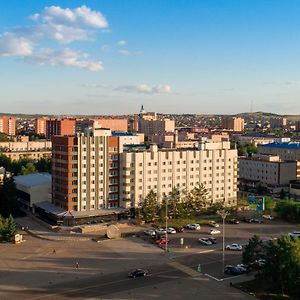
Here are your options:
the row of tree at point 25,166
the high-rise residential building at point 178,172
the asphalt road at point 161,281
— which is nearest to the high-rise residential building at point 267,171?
the high-rise residential building at point 178,172

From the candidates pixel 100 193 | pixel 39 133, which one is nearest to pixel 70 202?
pixel 100 193

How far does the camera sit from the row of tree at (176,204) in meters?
41.8

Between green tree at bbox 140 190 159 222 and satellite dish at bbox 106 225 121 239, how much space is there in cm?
494

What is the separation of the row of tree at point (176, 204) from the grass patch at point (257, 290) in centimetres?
1453

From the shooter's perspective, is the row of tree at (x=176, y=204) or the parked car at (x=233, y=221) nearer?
the row of tree at (x=176, y=204)

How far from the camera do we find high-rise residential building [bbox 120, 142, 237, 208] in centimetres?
4316

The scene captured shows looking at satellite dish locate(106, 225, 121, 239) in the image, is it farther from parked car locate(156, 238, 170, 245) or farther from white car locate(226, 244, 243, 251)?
white car locate(226, 244, 243, 251)

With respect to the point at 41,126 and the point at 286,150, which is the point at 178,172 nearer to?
the point at 286,150

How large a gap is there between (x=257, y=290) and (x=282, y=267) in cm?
253

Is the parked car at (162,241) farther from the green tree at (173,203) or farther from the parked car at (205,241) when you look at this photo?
the green tree at (173,203)

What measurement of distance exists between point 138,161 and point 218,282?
732 inches

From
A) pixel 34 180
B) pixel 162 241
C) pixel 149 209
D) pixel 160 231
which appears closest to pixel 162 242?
pixel 162 241

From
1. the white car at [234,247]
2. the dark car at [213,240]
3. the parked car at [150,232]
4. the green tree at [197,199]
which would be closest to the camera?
the white car at [234,247]

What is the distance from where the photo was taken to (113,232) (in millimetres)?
36688
